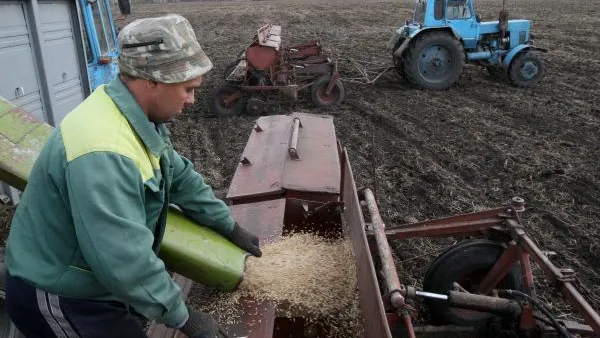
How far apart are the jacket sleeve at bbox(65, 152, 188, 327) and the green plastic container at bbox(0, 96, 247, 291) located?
0.68m

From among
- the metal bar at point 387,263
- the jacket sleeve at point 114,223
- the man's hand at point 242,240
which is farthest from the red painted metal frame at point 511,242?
the jacket sleeve at point 114,223

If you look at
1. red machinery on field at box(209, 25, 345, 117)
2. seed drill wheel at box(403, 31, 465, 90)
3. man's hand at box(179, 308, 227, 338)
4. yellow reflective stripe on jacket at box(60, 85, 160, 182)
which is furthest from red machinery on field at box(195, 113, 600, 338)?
seed drill wheel at box(403, 31, 465, 90)

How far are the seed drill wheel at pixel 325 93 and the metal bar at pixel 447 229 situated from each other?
20.5 feet

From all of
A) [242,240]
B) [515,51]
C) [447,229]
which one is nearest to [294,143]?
[447,229]

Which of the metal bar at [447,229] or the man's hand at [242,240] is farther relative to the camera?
the metal bar at [447,229]

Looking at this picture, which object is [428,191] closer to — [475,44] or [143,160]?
[143,160]

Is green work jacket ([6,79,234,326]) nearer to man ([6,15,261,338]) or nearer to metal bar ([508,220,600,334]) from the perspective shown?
man ([6,15,261,338])

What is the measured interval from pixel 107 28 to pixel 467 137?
17.1ft

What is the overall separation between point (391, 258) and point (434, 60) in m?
8.57

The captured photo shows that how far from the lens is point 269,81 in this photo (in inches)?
352

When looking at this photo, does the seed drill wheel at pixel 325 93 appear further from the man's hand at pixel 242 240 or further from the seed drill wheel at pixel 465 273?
the man's hand at pixel 242 240

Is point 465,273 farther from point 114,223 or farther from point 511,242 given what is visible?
point 114,223

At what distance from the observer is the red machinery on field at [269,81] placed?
8617 mm

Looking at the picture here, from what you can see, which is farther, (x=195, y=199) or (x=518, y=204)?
(x=518, y=204)
